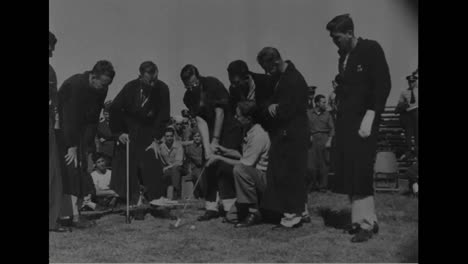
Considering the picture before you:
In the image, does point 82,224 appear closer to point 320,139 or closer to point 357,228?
point 320,139

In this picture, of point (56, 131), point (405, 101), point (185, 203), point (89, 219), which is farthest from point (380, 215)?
point (56, 131)

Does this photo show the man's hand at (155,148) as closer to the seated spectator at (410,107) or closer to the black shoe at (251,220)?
the black shoe at (251,220)

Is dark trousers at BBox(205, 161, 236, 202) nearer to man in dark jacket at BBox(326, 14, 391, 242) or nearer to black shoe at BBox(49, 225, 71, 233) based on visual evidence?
man in dark jacket at BBox(326, 14, 391, 242)

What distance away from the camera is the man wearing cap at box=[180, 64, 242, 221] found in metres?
5.56

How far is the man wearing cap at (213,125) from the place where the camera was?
5.56 metres

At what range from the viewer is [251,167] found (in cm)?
545

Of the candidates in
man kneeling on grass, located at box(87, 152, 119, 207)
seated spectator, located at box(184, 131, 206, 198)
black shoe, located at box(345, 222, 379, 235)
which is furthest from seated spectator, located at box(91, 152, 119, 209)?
black shoe, located at box(345, 222, 379, 235)

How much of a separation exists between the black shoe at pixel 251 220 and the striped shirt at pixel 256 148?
421 mm

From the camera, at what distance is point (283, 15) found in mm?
5477

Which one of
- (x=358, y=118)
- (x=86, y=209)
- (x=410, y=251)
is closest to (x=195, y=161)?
(x=86, y=209)

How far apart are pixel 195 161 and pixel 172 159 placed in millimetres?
224

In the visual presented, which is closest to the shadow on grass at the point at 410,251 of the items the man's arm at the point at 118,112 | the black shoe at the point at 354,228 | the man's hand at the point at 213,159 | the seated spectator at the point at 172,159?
the black shoe at the point at 354,228

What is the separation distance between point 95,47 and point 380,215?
297 centimetres

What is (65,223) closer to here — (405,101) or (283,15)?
(283,15)
